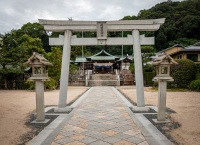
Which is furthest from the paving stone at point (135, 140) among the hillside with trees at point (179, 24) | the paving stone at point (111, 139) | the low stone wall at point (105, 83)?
the hillside with trees at point (179, 24)

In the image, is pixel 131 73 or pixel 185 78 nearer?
pixel 185 78

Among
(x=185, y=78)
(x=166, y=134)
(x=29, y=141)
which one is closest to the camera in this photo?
(x=29, y=141)

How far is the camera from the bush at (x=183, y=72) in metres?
18.8

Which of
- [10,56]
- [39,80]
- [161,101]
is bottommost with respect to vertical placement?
[161,101]

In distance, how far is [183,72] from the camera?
18844 millimetres

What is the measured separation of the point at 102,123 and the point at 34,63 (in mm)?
3374

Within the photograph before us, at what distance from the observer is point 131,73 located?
30.9m

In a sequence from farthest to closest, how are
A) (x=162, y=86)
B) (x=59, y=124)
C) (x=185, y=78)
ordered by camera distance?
(x=185, y=78) < (x=162, y=86) < (x=59, y=124)

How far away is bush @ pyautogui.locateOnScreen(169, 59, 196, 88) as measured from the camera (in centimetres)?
1880

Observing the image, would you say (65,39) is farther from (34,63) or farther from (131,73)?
(131,73)

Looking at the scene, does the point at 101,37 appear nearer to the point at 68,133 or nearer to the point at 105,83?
the point at 68,133

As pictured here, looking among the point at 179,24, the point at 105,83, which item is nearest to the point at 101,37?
the point at 105,83

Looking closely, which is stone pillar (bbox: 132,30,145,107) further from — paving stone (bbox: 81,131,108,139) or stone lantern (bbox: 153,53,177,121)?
paving stone (bbox: 81,131,108,139)

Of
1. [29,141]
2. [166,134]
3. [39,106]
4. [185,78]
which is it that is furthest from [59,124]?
[185,78]
